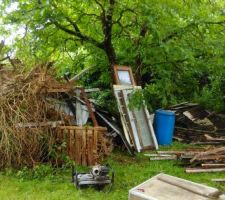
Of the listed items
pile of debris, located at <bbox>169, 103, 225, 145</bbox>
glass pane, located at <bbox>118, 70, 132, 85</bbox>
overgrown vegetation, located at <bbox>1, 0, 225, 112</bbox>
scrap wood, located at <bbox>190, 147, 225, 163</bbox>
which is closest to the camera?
scrap wood, located at <bbox>190, 147, 225, 163</bbox>

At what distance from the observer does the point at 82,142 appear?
18.5 feet

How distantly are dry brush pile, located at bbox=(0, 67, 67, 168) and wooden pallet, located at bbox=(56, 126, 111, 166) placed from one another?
27cm

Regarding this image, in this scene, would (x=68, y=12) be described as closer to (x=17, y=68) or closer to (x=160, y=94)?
(x=17, y=68)

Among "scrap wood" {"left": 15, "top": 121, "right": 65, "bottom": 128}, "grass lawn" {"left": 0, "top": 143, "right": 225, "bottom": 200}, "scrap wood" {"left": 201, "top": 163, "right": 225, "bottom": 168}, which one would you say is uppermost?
"scrap wood" {"left": 15, "top": 121, "right": 65, "bottom": 128}

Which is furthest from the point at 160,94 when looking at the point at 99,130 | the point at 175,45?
the point at 99,130

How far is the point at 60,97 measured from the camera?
6430 millimetres

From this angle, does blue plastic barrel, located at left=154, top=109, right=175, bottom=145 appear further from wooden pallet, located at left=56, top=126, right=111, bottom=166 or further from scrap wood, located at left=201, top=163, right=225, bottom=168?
wooden pallet, located at left=56, top=126, right=111, bottom=166

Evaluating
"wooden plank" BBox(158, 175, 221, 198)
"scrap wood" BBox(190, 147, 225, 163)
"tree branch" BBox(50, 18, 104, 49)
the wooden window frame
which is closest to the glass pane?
the wooden window frame

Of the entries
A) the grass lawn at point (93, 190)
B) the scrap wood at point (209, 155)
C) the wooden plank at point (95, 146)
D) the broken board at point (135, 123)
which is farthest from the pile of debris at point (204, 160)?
the wooden plank at point (95, 146)

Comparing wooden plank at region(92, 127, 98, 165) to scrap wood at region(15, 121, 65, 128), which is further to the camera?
wooden plank at region(92, 127, 98, 165)

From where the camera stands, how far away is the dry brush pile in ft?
17.8

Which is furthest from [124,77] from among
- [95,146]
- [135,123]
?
[95,146]

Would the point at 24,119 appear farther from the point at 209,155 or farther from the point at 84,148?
the point at 209,155

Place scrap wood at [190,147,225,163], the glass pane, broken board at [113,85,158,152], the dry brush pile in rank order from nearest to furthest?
the dry brush pile → scrap wood at [190,147,225,163] → broken board at [113,85,158,152] → the glass pane
